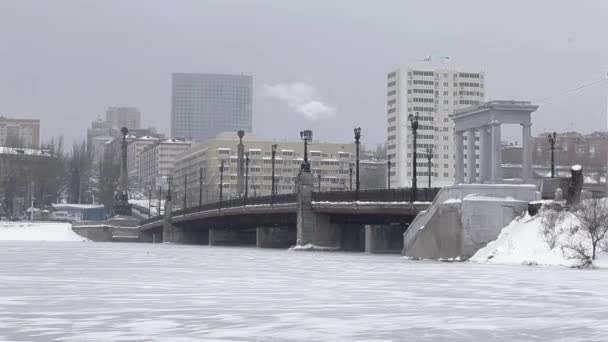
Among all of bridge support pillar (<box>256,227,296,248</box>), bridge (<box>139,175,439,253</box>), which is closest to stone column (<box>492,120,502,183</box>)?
bridge (<box>139,175,439,253</box>)

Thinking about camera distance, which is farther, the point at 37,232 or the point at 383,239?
the point at 37,232

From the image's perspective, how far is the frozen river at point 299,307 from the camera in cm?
1900

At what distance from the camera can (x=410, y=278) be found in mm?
36344

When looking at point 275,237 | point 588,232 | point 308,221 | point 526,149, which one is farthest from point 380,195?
point 275,237

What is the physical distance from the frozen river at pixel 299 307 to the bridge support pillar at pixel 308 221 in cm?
4499

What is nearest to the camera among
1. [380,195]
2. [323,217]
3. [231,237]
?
[380,195]

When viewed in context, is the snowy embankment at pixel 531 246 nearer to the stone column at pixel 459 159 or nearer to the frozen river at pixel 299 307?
the frozen river at pixel 299 307

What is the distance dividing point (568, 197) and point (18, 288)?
32912 millimetres

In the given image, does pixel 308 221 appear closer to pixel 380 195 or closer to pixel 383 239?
pixel 383 239

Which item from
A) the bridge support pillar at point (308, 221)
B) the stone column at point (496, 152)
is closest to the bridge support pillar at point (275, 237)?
the bridge support pillar at point (308, 221)

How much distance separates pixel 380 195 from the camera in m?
72.2

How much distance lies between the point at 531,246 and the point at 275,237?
59.5m

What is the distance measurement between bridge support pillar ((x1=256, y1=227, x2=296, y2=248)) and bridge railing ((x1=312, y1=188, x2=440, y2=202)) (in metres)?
24.1

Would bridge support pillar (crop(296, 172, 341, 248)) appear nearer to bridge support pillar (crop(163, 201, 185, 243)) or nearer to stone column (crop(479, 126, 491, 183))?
stone column (crop(479, 126, 491, 183))
